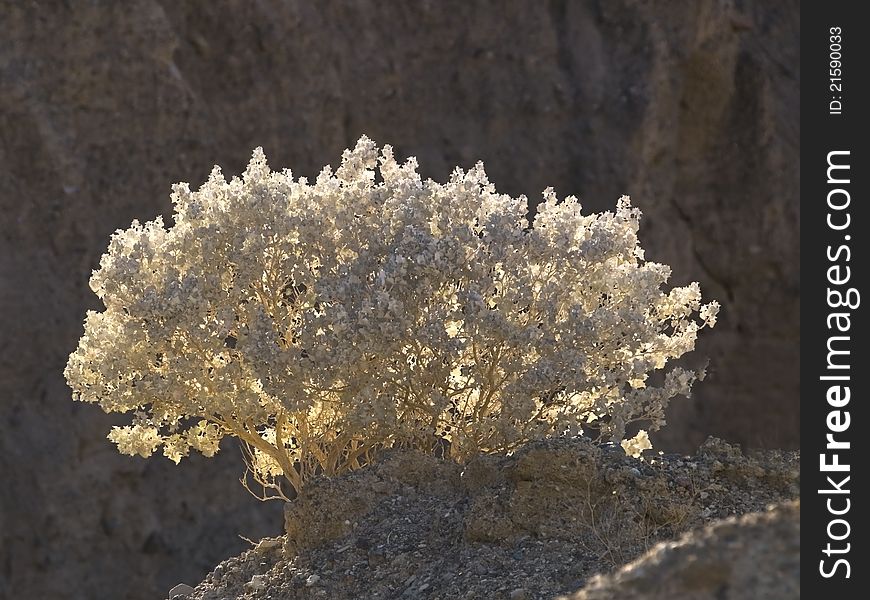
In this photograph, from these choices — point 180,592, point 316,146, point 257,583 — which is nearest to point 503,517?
point 257,583

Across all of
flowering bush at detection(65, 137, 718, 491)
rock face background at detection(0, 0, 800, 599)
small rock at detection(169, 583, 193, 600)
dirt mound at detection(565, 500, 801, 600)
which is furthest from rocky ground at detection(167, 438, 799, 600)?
rock face background at detection(0, 0, 800, 599)

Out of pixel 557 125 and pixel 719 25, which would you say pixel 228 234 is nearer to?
pixel 557 125

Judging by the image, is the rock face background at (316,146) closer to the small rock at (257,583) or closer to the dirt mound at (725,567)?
the small rock at (257,583)

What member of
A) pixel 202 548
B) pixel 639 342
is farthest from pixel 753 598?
pixel 202 548

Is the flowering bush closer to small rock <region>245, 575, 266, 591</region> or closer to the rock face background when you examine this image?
small rock <region>245, 575, 266, 591</region>

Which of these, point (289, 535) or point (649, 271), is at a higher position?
point (649, 271)

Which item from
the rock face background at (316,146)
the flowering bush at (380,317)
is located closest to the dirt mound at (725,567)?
the flowering bush at (380,317)
